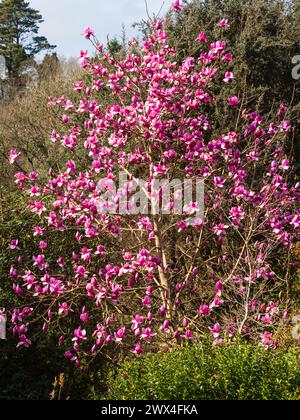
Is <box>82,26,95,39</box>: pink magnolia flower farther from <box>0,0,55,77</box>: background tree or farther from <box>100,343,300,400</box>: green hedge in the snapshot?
<box>0,0,55,77</box>: background tree

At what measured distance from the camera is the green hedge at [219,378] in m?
3.93

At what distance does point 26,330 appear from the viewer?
5.31 m

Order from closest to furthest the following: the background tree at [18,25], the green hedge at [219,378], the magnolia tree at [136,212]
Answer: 1. the green hedge at [219,378]
2. the magnolia tree at [136,212]
3. the background tree at [18,25]

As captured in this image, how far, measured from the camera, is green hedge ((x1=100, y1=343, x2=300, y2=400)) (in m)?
3.93

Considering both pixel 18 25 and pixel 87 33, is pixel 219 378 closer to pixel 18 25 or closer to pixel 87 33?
pixel 87 33

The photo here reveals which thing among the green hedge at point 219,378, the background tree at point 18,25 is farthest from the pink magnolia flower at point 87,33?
the background tree at point 18,25

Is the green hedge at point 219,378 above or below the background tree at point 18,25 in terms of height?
below

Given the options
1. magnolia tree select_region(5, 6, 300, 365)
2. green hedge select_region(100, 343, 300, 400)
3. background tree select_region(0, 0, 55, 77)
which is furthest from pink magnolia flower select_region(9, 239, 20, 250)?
background tree select_region(0, 0, 55, 77)

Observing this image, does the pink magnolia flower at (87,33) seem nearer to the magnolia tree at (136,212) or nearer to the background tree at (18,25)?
the magnolia tree at (136,212)

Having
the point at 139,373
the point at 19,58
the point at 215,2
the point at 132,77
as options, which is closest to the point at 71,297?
the point at 139,373

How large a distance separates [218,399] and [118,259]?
3003 millimetres

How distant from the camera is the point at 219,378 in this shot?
3.98 metres

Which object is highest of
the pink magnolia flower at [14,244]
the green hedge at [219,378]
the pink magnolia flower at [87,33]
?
the pink magnolia flower at [87,33]

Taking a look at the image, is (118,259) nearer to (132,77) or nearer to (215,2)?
(132,77)
